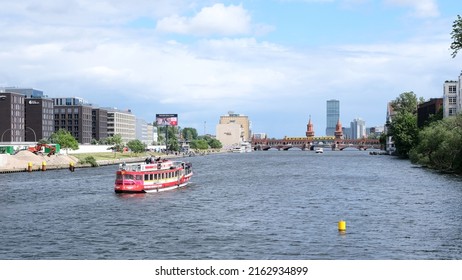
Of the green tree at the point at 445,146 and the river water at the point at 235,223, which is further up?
the green tree at the point at 445,146

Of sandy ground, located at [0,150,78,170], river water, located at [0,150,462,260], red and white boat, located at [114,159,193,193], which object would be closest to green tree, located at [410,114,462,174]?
river water, located at [0,150,462,260]

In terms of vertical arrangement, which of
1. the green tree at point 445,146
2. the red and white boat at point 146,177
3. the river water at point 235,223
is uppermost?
the green tree at point 445,146

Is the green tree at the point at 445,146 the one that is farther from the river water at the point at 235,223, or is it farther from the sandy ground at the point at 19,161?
the sandy ground at the point at 19,161

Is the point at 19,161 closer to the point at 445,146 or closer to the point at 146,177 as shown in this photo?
the point at 146,177

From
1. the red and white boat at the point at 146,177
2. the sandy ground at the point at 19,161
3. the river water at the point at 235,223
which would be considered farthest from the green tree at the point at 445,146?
the sandy ground at the point at 19,161

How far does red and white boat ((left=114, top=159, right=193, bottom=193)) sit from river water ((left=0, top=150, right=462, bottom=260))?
7.70 ft

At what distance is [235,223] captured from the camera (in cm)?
6794

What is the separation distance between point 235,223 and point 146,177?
39.1 metres

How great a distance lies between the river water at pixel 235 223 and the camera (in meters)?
52.2

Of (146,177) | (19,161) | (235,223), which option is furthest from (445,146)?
(19,161)

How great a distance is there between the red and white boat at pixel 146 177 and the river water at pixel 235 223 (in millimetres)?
2348
